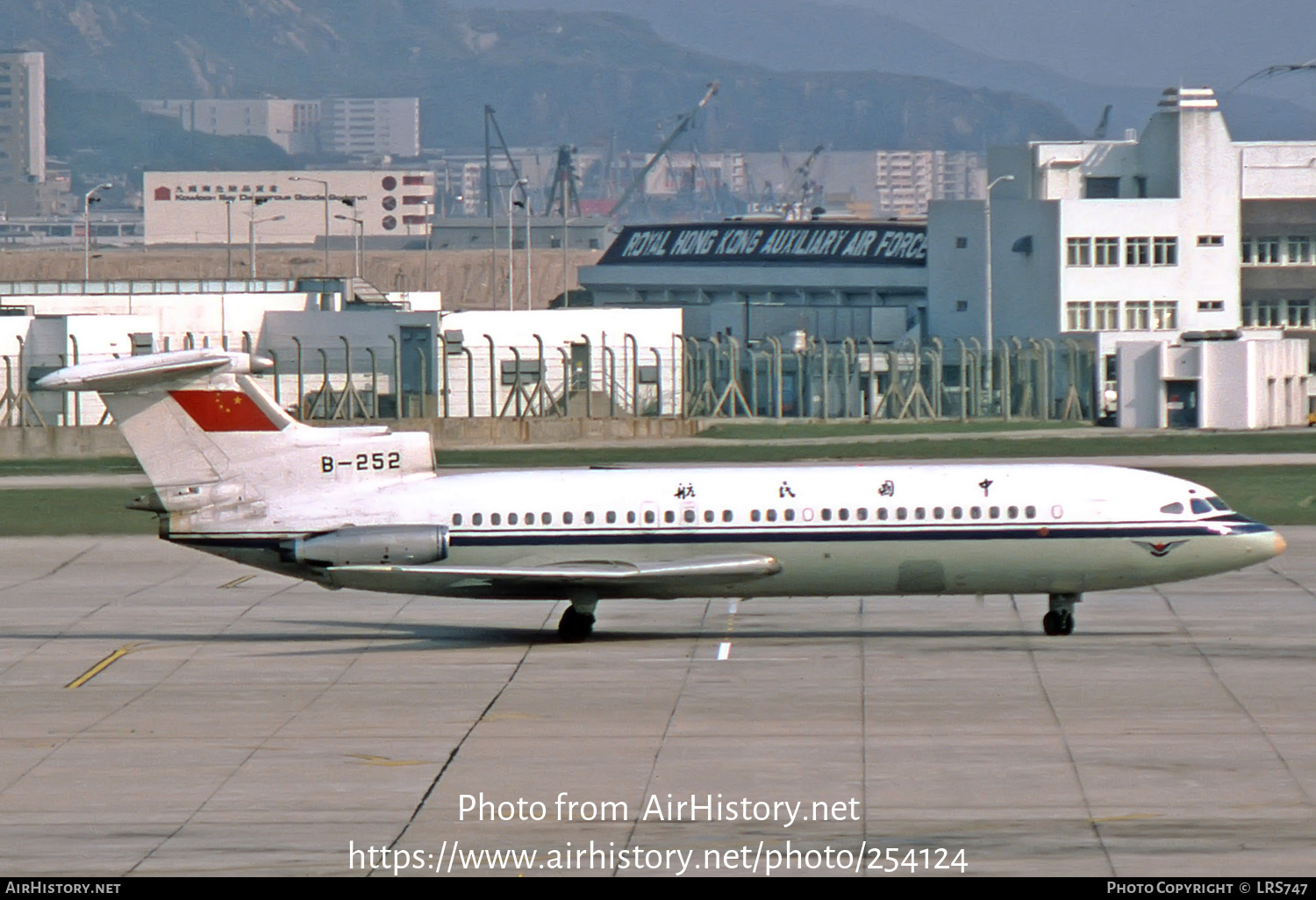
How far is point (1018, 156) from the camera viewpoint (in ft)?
416

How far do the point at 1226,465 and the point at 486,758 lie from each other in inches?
1844

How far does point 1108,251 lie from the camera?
383 feet

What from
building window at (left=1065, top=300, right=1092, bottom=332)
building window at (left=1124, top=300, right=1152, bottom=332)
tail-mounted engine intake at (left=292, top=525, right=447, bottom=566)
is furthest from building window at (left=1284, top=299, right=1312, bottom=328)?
tail-mounted engine intake at (left=292, top=525, right=447, bottom=566)

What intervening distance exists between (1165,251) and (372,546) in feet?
303

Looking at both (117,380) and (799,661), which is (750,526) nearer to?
(799,661)

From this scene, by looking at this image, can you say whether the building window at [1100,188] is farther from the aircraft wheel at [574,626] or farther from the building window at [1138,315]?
the aircraft wheel at [574,626]

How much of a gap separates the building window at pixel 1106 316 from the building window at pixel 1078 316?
12.6 inches

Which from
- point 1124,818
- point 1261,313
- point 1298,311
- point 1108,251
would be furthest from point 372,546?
point 1298,311

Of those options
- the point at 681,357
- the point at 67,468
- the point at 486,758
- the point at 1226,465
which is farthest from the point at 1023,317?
the point at 486,758

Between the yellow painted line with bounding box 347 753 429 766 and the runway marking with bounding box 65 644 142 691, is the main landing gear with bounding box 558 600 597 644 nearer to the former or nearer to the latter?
the runway marking with bounding box 65 644 142 691

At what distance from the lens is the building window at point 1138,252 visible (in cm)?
11719

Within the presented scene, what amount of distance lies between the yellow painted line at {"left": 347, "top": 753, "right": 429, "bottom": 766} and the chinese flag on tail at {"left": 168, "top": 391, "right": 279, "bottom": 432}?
435 inches

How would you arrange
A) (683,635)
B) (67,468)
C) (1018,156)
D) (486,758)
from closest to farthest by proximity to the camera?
1. (486,758)
2. (683,635)
3. (67,468)
4. (1018,156)

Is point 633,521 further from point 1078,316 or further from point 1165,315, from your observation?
point 1165,315
